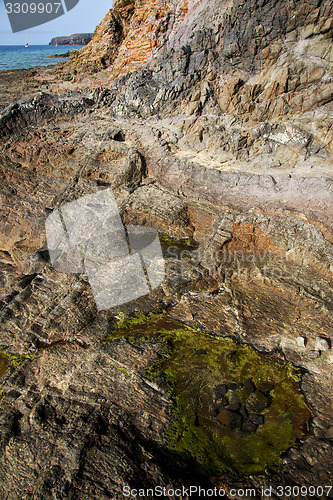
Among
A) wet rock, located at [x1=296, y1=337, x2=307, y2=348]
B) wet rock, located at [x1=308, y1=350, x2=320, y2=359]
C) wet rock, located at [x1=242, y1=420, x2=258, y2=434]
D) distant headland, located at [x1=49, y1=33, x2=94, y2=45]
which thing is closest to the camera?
wet rock, located at [x1=242, y1=420, x2=258, y2=434]

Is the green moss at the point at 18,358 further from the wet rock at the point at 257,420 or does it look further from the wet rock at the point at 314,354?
the wet rock at the point at 314,354

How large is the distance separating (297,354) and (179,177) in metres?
5.37

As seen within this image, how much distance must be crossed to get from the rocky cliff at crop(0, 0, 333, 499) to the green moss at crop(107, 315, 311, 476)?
23mm

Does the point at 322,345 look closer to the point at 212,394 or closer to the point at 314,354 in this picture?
the point at 314,354

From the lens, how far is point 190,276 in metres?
6.09

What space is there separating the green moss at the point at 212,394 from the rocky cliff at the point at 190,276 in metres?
0.02

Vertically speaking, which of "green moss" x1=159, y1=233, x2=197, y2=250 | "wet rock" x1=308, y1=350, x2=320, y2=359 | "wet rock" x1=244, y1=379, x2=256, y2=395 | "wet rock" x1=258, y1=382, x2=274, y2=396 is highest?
"green moss" x1=159, y1=233, x2=197, y2=250

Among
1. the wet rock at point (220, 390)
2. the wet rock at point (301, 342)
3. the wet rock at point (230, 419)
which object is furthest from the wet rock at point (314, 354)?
the wet rock at point (230, 419)

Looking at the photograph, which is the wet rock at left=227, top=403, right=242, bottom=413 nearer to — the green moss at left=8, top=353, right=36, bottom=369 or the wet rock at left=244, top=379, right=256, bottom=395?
the wet rock at left=244, top=379, right=256, bottom=395

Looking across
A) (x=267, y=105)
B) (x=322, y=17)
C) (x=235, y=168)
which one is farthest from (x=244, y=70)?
(x=235, y=168)

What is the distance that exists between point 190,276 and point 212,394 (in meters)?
2.33

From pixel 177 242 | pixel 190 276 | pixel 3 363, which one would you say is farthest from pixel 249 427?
pixel 177 242

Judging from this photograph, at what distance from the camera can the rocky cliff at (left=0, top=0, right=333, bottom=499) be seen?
3562mm

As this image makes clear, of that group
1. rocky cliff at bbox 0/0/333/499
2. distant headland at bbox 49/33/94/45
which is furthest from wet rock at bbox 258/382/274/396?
distant headland at bbox 49/33/94/45
